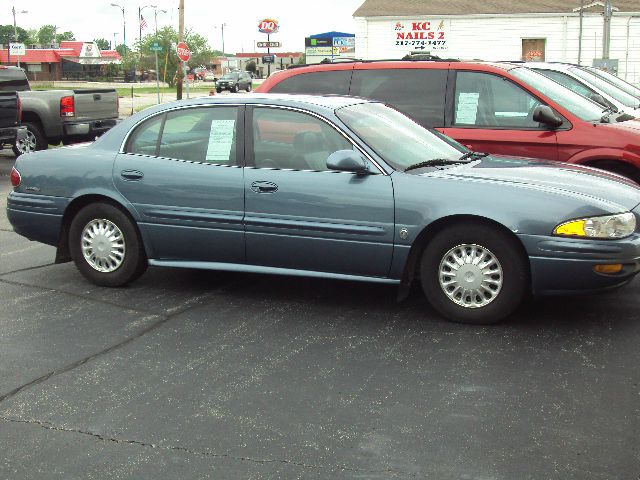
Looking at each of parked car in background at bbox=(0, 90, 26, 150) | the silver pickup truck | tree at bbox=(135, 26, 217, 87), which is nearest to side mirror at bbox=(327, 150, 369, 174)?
parked car in background at bbox=(0, 90, 26, 150)

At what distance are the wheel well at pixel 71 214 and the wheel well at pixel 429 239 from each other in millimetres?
2160

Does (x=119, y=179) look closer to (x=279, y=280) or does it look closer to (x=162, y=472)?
(x=279, y=280)

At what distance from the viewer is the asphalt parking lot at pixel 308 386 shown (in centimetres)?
402

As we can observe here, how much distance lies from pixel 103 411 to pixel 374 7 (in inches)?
1760

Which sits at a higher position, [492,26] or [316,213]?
[492,26]

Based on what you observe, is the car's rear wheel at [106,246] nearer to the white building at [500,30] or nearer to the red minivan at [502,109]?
the red minivan at [502,109]

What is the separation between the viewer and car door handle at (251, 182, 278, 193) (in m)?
6.46

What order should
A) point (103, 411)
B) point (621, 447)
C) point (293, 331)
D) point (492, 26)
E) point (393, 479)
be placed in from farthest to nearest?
point (492, 26)
point (293, 331)
point (103, 411)
point (621, 447)
point (393, 479)

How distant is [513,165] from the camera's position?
670 centimetres

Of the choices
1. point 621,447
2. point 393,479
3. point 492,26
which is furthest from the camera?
point 492,26

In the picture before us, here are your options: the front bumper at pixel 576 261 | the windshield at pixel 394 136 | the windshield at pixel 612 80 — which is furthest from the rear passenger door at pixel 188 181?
the windshield at pixel 612 80

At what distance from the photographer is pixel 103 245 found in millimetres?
7176

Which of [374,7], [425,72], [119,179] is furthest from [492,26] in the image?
[119,179]

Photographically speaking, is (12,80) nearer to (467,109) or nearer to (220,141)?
(467,109)
